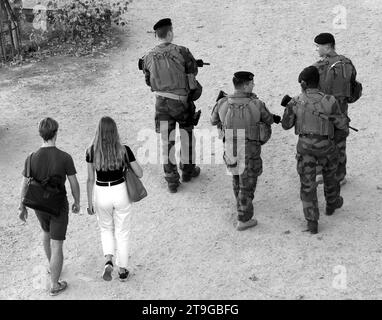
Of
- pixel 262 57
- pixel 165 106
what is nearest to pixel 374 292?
pixel 165 106

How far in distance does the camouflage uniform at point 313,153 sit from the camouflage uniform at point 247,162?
0.94ft

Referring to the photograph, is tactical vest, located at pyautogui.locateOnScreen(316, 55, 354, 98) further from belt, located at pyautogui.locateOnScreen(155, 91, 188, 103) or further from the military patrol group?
belt, located at pyautogui.locateOnScreen(155, 91, 188, 103)

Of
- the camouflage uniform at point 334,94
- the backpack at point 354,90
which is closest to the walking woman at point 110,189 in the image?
the camouflage uniform at point 334,94

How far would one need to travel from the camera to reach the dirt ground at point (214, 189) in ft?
24.0

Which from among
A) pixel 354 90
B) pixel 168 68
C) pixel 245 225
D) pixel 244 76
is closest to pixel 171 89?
pixel 168 68

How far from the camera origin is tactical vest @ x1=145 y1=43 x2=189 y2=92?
8633 millimetres

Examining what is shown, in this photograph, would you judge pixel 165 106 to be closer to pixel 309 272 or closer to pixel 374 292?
pixel 309 272

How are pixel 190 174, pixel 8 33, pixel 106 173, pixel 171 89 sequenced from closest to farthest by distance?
pixel 106 173 → pixel 171 89 → pixel 190 174 → pixel 8 33

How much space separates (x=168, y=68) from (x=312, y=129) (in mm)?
1909

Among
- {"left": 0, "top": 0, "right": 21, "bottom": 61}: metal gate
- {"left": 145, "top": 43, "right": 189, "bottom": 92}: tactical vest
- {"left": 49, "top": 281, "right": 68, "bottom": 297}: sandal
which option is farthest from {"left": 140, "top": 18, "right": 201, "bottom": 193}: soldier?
{"left": 0, "top": 0, "right": 21, "bottom": 61}: metal gate

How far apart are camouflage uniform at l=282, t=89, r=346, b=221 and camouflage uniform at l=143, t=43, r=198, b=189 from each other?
1.47 meters

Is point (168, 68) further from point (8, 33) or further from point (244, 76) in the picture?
point (8, 33)

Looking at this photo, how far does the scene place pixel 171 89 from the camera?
345 inches
